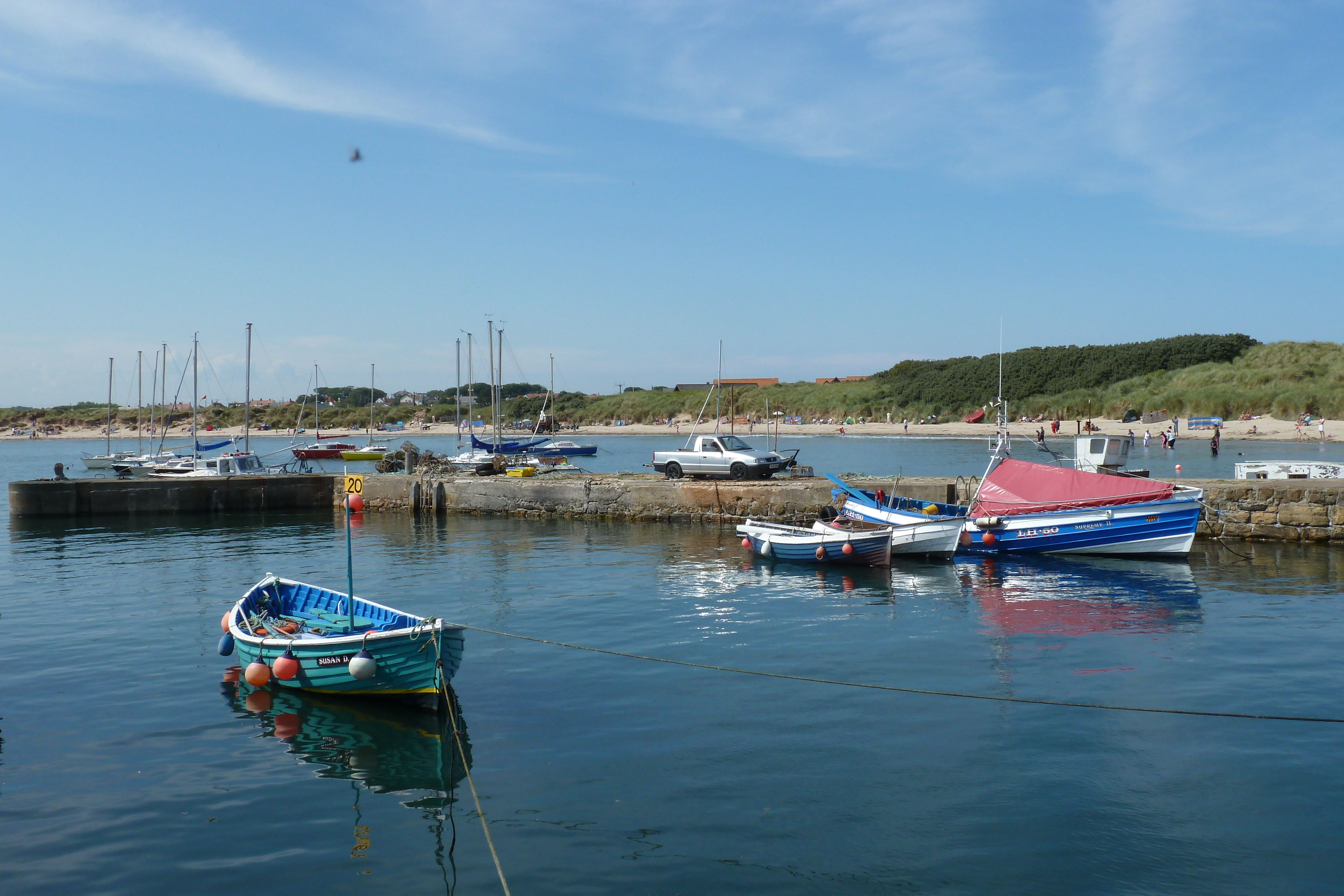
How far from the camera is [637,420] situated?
410 ft

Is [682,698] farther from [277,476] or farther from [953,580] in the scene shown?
[277,476]

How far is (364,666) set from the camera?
1017 centimetres

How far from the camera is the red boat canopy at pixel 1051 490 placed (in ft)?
70.3

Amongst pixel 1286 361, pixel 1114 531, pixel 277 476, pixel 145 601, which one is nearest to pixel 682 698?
pixel 145 601

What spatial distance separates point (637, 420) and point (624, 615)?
109561 millimetres

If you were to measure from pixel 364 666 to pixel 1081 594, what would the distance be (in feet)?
42.8

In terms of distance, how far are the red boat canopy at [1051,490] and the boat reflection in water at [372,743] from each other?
15603 mm

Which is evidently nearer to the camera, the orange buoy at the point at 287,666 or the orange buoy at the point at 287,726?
the orange buoy at the point at 287,726

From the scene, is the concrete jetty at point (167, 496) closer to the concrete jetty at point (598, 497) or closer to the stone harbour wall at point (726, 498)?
the concrete jetty at point (598, 497)

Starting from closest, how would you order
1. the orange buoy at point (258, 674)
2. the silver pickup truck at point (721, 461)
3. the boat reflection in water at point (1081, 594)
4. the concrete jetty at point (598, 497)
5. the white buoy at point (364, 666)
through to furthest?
the white buoy at point (364, 666) → the orange buoy at point (258, 674) → the boat reflection in water at point (1081, 594) → the concrete jetty at point (598, 497) → the silver pickup truck at point (721, 461)

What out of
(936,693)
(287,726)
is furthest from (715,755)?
(287,726)

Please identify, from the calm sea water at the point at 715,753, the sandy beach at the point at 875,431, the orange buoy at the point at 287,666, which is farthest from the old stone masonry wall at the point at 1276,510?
the orange buoy at the point at 287,666

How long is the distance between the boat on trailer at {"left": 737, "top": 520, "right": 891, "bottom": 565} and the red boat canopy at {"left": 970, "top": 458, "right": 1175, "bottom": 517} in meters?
3.15

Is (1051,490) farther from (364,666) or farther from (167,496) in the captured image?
(167,496)
